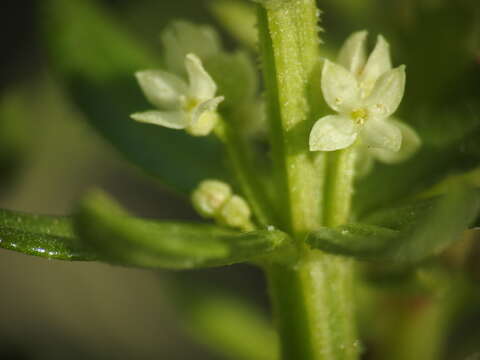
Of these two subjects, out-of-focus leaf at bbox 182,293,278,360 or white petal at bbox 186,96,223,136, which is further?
out-of-focus leaf at bbox 182,293,278,360

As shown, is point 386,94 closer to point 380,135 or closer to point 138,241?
point 380,135

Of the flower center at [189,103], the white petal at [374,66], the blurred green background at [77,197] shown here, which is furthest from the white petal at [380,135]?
the blurred green background at [77,197]

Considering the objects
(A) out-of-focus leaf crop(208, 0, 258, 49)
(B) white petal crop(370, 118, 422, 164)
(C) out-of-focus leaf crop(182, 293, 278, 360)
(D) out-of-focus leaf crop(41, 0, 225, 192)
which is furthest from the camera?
(C) out-of-focus leaf crop(182, 293, 278, 360)

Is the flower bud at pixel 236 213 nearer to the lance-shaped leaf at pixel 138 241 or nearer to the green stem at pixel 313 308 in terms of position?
the green stem at pixel 313 308

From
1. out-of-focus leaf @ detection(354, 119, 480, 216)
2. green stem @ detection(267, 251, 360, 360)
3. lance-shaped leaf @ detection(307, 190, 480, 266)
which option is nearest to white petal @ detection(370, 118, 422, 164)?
out-of-focus leaf @ detection(354, 119, 480, 216)

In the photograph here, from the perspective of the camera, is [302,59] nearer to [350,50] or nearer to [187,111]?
[350,50]

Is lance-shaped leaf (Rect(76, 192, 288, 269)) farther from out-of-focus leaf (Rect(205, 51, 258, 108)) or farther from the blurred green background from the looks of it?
the blurred green background

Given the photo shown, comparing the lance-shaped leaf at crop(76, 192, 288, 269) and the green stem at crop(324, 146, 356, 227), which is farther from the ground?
the green stem at crop(324, 146, 356, 227)

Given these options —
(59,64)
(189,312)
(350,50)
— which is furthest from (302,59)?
(189,312)
